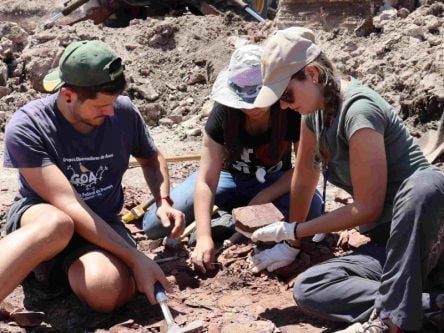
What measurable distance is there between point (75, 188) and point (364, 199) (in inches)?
51.6

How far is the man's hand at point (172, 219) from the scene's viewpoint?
3471mm

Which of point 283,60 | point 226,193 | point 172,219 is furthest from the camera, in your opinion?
point 226,193

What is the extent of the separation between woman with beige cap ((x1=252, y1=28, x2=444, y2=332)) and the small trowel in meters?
0.44

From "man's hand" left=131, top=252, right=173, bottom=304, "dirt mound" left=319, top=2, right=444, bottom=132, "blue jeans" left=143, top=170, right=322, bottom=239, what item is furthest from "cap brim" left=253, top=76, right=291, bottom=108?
"dirt mound" left=319, top=2, right=444, bottom=132

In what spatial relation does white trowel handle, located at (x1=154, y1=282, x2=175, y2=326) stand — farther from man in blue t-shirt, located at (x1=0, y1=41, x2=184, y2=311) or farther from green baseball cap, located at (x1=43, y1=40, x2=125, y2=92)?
green baseball cap, located at (x1=43, y1=40, x2=125, y2=92)

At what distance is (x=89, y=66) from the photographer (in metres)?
3.13

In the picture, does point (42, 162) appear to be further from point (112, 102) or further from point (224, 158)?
point (224, 158)

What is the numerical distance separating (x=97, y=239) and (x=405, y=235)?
4.30ft

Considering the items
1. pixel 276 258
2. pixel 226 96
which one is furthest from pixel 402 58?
pixel 276 258

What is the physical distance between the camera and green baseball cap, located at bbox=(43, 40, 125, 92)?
3.13 m

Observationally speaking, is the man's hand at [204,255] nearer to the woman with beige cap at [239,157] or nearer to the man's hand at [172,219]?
the woman with beige cap at [239,157]

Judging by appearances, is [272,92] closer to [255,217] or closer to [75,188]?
[255,217]

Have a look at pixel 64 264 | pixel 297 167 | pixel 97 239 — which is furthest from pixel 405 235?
pixel 64 264

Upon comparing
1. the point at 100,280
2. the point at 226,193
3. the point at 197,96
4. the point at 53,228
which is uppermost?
the point at 53,228
